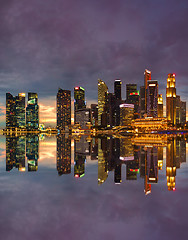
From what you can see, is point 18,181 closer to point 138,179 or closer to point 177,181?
point 138,179

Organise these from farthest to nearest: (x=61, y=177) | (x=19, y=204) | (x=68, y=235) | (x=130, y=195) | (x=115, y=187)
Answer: (x=61, y=177), (x=115, y=187), (x=130, y=195), (x=19, y=204), (x=68, y=235)

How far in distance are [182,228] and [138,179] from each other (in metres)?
5.96

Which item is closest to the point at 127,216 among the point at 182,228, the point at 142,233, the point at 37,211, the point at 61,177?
the point at 142,233

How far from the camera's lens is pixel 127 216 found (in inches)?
296

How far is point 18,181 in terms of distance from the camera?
1231 cm

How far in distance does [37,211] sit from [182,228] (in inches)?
176

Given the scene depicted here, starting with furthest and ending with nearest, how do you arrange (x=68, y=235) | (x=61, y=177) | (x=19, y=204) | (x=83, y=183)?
(x=61, y=177) → (x=83, y=183) → (x=19, y=204) → (x=68, y=235)

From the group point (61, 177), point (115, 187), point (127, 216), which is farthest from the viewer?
point (61, 177)

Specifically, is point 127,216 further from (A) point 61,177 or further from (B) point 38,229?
(A) point 61,177

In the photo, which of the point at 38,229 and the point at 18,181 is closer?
the point at 38,229

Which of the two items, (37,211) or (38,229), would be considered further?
(37,211)

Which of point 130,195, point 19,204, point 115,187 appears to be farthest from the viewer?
point 115,187

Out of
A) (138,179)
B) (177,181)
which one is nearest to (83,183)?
(138,179)

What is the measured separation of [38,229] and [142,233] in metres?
2.85
